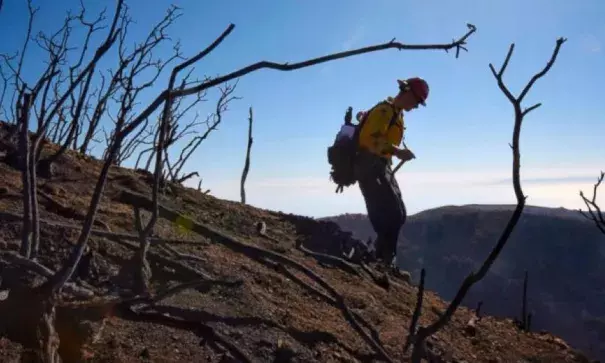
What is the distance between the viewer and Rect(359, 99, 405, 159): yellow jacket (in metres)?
5.71

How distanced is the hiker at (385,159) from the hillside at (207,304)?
25.2 inches

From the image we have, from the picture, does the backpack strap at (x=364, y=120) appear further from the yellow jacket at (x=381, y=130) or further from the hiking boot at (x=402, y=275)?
the hiking boot at (x=402, y=275)

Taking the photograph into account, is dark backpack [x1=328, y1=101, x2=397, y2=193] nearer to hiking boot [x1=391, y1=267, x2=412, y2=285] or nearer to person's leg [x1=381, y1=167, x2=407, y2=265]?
person's leg [x1=381, y1=167, x2=407, y2=265]

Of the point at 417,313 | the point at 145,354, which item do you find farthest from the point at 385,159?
the point at 145,354

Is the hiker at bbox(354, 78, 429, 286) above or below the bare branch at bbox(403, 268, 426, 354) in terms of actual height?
above

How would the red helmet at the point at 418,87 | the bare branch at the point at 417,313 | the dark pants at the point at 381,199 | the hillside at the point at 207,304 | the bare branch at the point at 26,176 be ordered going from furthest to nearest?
the dark pants at the point at 381,199, the red helmet at the point at 418,87, the hillside at the point at 207,304, the bare branch at the point at 417,313, the bare branch at the point at 26,176

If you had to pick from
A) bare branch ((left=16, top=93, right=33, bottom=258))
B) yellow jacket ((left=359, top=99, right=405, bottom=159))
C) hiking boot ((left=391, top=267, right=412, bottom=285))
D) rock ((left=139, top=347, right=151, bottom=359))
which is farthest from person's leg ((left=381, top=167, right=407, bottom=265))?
bare branch ((left=16, top=93, right=33, bottom=258))

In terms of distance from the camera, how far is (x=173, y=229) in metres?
4.49

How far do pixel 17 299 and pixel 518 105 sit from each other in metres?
2.08

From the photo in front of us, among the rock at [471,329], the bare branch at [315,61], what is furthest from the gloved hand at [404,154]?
the bare branch at [315,61]

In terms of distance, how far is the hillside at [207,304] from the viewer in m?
2.62

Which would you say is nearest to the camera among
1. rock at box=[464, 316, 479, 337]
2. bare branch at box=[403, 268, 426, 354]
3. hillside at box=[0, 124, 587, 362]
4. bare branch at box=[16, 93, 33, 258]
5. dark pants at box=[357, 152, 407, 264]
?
bare branch at box=[16, 93, 33, 258]

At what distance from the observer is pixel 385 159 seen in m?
5.97

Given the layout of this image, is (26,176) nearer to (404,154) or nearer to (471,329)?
(471,329)
